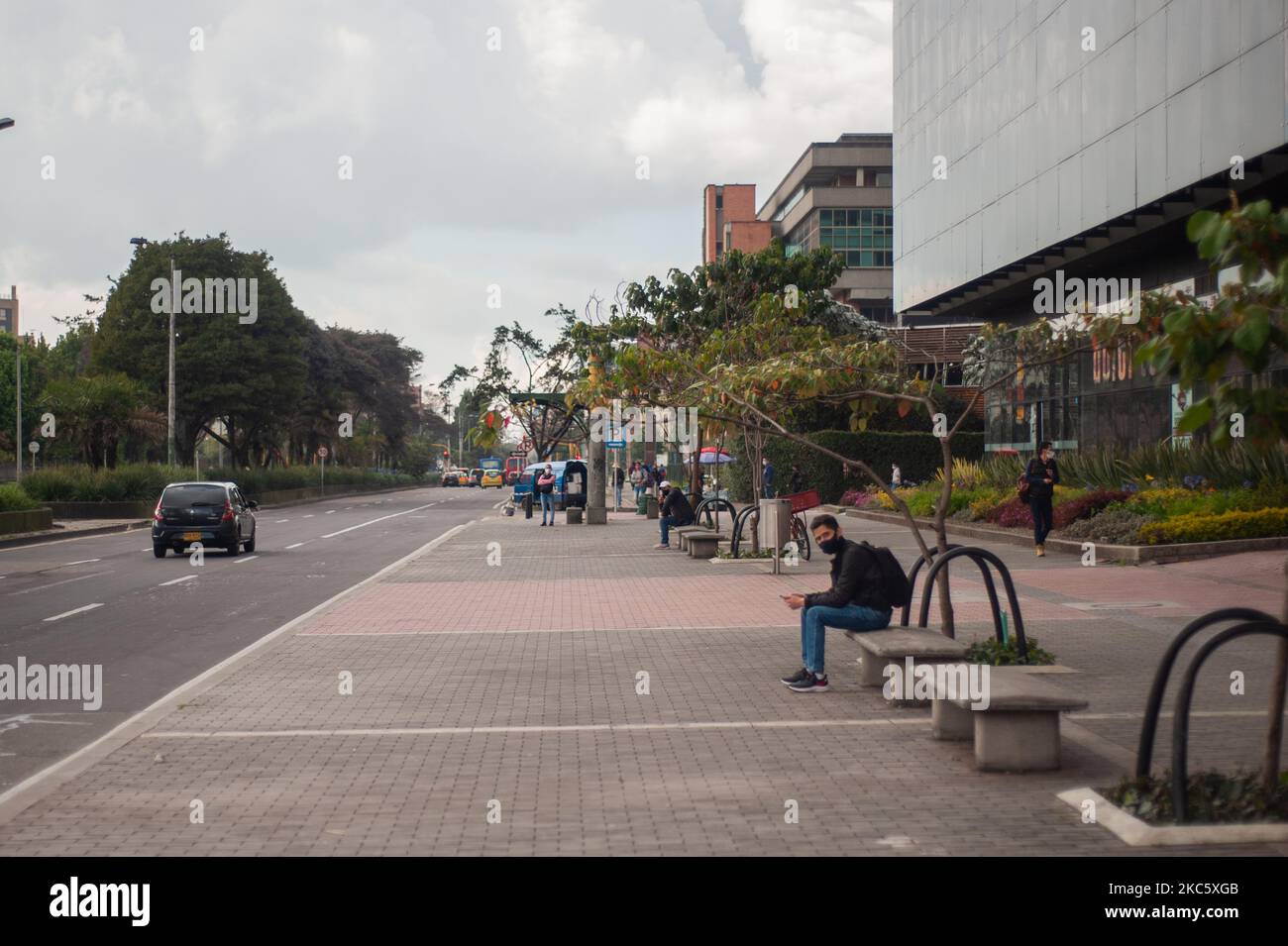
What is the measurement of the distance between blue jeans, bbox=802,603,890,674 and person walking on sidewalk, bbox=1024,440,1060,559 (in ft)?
41.2

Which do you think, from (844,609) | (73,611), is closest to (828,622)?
(844,609)

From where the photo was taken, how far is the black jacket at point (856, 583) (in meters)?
10.3

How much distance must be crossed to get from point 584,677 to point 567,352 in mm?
45441

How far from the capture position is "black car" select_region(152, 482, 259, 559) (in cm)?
2703

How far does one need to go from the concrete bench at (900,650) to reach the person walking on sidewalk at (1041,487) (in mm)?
12474

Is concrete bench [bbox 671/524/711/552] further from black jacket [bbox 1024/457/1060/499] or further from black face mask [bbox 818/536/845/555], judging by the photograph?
black face mask [bbox 818/536/845/555]

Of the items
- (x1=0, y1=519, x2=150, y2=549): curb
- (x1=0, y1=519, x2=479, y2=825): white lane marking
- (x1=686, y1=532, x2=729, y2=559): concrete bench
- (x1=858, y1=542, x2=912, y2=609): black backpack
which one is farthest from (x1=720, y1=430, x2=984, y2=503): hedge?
(x1=858, y1=542, x2=912, y2=609): black backpack

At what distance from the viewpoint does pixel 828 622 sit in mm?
10273

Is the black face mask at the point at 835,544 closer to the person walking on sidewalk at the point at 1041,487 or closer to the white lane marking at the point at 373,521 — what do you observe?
the person walking on sidewalk at the point at 1041,487

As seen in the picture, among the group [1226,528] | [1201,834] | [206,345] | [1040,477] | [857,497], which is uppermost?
[206,345]

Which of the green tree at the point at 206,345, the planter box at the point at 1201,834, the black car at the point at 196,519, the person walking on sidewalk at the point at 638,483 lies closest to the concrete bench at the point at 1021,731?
the planter box at the point at 1201,834

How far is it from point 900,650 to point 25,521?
101ft

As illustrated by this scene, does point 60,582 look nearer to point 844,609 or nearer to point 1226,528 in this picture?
point 844,609
